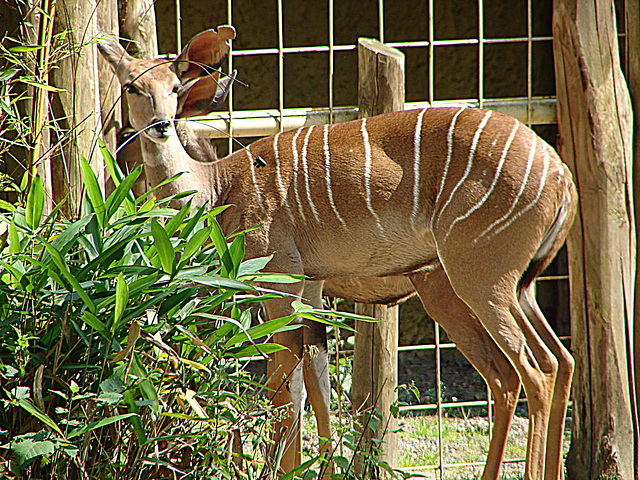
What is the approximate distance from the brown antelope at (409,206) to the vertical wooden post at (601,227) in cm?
38

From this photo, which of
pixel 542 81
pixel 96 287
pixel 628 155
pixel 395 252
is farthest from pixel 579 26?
pixel 96 287

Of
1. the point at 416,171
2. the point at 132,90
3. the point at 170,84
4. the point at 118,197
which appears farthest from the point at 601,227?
the point at 118,197

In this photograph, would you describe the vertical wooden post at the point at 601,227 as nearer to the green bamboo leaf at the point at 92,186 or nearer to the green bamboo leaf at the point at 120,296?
the green bamboo leaf at the point at 92,186

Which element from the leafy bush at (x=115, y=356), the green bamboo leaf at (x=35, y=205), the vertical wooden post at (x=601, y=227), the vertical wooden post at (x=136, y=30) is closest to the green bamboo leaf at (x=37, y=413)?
the leafy bush at (x=115, y=356)

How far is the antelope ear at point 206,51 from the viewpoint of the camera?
2.47 m

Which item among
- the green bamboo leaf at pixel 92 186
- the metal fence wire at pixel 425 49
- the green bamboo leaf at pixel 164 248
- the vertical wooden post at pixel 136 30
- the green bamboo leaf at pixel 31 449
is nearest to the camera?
the green bamboo leaf at pixel 31 449

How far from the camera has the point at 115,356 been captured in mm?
1052

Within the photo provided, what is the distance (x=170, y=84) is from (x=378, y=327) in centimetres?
118

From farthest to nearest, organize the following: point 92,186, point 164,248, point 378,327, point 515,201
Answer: point 378,327 → point 515,201 → point 92,186 → point 164,248

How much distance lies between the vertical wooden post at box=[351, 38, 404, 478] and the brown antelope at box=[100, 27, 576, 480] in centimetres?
23

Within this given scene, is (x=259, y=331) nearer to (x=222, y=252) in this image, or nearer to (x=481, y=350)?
(x=222, y=252)

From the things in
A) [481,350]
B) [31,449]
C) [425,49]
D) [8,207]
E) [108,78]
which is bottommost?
[481,350]

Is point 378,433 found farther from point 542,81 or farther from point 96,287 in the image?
Result: point 542,81

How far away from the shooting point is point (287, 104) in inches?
196
